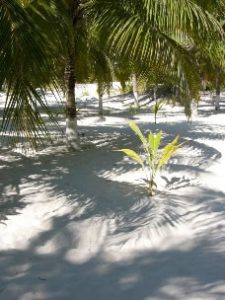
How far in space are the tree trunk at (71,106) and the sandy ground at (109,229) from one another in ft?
2.32

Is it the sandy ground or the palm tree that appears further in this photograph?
the palm tree

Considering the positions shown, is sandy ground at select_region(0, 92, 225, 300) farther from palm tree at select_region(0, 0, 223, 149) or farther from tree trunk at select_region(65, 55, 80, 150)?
palm tree at select_region(0, 0, 223, 149)

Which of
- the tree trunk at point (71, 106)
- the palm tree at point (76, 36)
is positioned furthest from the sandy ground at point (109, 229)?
the palm tree at point (76, 36)

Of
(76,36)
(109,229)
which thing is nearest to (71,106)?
(76,36)

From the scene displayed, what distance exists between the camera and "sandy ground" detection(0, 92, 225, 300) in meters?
3.27

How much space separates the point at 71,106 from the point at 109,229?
396cm

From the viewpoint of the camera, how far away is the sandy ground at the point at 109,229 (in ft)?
10.7

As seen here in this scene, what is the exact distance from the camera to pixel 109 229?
4422mm

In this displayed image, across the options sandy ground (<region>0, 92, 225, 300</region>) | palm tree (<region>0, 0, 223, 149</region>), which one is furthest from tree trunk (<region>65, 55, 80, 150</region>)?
sandy ground (<region>0, 92, 225, 300</region>)

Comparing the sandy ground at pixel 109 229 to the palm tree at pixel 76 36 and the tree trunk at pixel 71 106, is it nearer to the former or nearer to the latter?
the tree trunk at pixel 71 106

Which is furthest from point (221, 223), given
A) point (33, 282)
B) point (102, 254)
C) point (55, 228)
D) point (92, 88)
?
point (92, 88)

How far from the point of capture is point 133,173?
632cm

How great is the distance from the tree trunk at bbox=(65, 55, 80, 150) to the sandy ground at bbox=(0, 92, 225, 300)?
27.8 inches

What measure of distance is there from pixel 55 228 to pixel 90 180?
1577 millimetres
